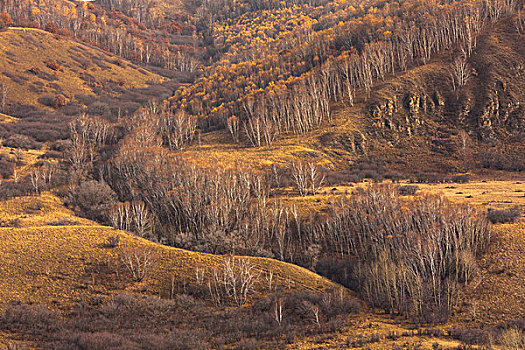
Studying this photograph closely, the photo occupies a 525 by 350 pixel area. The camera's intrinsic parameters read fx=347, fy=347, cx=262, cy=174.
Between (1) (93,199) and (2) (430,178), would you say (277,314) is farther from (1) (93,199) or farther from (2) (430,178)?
(2) (430,178)

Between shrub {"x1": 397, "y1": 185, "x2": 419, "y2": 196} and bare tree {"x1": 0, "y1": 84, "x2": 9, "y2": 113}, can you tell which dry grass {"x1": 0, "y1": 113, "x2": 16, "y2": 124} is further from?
shrub {"x1": 397, "y1": 185, "x2": 419, "y2": 196}

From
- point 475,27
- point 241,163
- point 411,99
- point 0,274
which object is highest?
point 475,27

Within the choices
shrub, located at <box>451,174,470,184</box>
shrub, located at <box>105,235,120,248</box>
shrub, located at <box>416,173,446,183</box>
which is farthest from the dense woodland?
shrub, located at <box>451,174,470,184</box>

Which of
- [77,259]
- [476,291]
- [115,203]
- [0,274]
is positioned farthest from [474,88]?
[0,274]

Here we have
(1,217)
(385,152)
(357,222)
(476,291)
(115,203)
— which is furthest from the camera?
(385,152)

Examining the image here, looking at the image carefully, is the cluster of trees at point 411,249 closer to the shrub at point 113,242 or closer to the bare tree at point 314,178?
the bare tree at point 314,178

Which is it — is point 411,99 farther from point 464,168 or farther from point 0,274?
A: point 0,274
